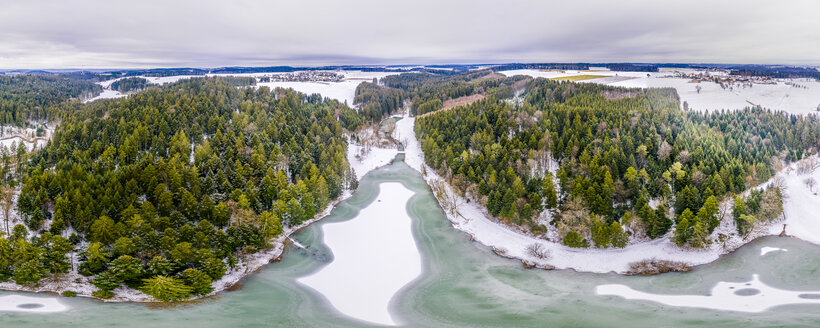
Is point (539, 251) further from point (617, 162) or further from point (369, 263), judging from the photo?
point (617, 162)

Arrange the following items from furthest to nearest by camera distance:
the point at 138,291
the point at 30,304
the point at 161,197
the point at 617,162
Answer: the point at 617,162 → the point at 161,197 → the point at 138,291 → the point at 30,304

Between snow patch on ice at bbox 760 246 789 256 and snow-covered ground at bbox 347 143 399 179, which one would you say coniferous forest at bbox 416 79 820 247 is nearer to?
snow patch on ice at bbox 760 246 789 256

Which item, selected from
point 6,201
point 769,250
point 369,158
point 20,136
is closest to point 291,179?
point 369,158

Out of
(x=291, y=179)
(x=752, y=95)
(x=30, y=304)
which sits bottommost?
(x=30, y=304)

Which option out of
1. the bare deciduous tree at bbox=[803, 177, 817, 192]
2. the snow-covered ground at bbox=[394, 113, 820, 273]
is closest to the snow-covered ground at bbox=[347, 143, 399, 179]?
the snow-covered ground at bbox=[394, 113, 820, 273]

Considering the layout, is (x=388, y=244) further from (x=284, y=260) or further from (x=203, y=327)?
(x=203, y=327)
